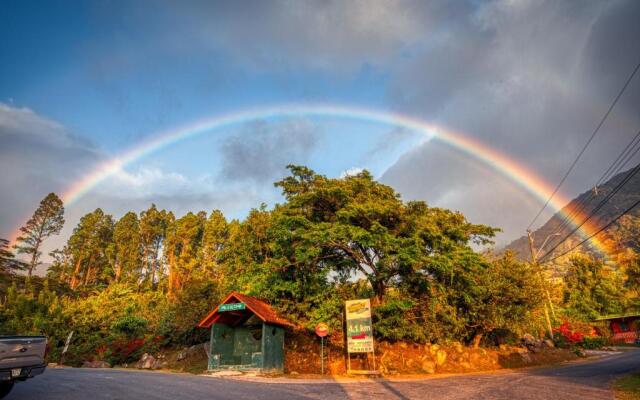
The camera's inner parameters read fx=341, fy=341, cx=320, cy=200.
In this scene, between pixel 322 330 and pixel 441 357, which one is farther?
pixel 441 357

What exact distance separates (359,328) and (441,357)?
6.48 metres

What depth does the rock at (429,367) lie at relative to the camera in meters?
19.7

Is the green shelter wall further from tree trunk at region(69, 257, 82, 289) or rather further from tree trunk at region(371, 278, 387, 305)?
tree trunk at region(69, 257, 82, 289)

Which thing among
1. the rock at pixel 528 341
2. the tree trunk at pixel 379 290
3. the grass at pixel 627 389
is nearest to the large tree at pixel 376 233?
the tree trunk at pixel 379 290

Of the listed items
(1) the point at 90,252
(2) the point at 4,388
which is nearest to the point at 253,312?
(2) the point at 4,388

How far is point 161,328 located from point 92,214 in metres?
41.9

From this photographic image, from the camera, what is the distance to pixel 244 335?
22.5m

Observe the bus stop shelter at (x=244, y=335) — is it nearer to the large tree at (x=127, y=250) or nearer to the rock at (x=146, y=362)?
the rock at (x=146, y=362)

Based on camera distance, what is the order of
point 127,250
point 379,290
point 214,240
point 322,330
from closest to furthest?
1. point 322,330
2. point 379,290
3. point 214,240
4. point 127,250

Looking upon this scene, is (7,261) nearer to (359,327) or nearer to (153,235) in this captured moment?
(153,235)

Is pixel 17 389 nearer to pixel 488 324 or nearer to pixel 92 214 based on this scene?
pixel 488 324

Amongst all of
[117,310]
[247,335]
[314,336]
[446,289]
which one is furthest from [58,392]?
[117,310]

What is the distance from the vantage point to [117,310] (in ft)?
112

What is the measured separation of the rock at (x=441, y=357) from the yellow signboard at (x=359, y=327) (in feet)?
18.9
